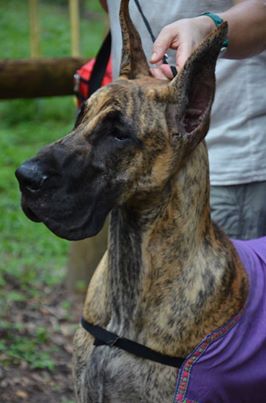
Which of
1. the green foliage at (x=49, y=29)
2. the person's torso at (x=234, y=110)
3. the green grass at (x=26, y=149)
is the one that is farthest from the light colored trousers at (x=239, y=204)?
the green foliage at (x=49, y=29)

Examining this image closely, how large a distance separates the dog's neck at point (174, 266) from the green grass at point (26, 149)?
222 cm

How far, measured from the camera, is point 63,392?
529 centimetres

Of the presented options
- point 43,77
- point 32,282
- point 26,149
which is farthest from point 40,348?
point 26,149

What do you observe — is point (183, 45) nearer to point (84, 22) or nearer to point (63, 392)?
point (63, 392)

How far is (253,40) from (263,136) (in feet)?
1.85

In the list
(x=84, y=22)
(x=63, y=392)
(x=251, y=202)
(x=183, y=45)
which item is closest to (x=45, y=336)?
(x=63, y=392)

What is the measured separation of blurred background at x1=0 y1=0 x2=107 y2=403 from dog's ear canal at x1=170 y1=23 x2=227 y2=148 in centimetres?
232

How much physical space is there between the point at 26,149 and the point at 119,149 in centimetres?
717

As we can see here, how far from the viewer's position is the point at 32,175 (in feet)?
9.98

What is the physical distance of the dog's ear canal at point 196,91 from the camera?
3168 mm

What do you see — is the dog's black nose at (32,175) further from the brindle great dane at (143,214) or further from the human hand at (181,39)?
the human hand at (181,39)

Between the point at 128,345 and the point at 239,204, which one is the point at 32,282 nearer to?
the point at 239,204

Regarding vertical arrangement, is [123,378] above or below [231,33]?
below

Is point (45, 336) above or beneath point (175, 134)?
beneath
